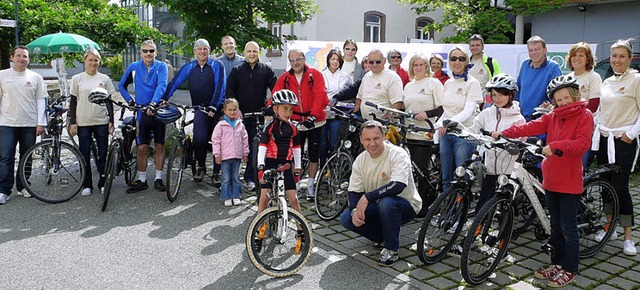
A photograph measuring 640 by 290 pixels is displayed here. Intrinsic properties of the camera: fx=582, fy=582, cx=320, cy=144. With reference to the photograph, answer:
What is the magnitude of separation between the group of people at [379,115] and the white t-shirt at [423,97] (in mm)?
13

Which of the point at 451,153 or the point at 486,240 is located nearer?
the point at 486,240

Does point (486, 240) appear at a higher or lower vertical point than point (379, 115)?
lower

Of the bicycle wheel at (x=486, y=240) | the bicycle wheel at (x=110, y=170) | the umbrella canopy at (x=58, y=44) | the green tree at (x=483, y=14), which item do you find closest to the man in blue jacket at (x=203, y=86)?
the bicycle wheel at (x=110, y=170)

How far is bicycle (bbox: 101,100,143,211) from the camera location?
271 inches

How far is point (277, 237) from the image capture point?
4969 millimetres

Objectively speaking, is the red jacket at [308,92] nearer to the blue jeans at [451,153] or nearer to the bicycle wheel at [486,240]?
the blue jeans at [451,153]

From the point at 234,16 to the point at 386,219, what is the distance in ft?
22.5

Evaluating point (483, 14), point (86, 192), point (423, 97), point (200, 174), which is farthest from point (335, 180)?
point (483, 14)

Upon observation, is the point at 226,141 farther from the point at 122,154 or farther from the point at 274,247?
the point at 274,247

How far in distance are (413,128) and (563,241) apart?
6.24 feet

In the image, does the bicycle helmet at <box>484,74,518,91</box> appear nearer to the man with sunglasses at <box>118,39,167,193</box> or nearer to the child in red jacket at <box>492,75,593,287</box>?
the child in red jacket at <box>492,75,593,287</box>

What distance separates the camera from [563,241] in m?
4.90

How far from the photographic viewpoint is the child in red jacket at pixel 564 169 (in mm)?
4586

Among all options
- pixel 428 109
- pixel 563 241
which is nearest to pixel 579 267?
pixel 563 241
